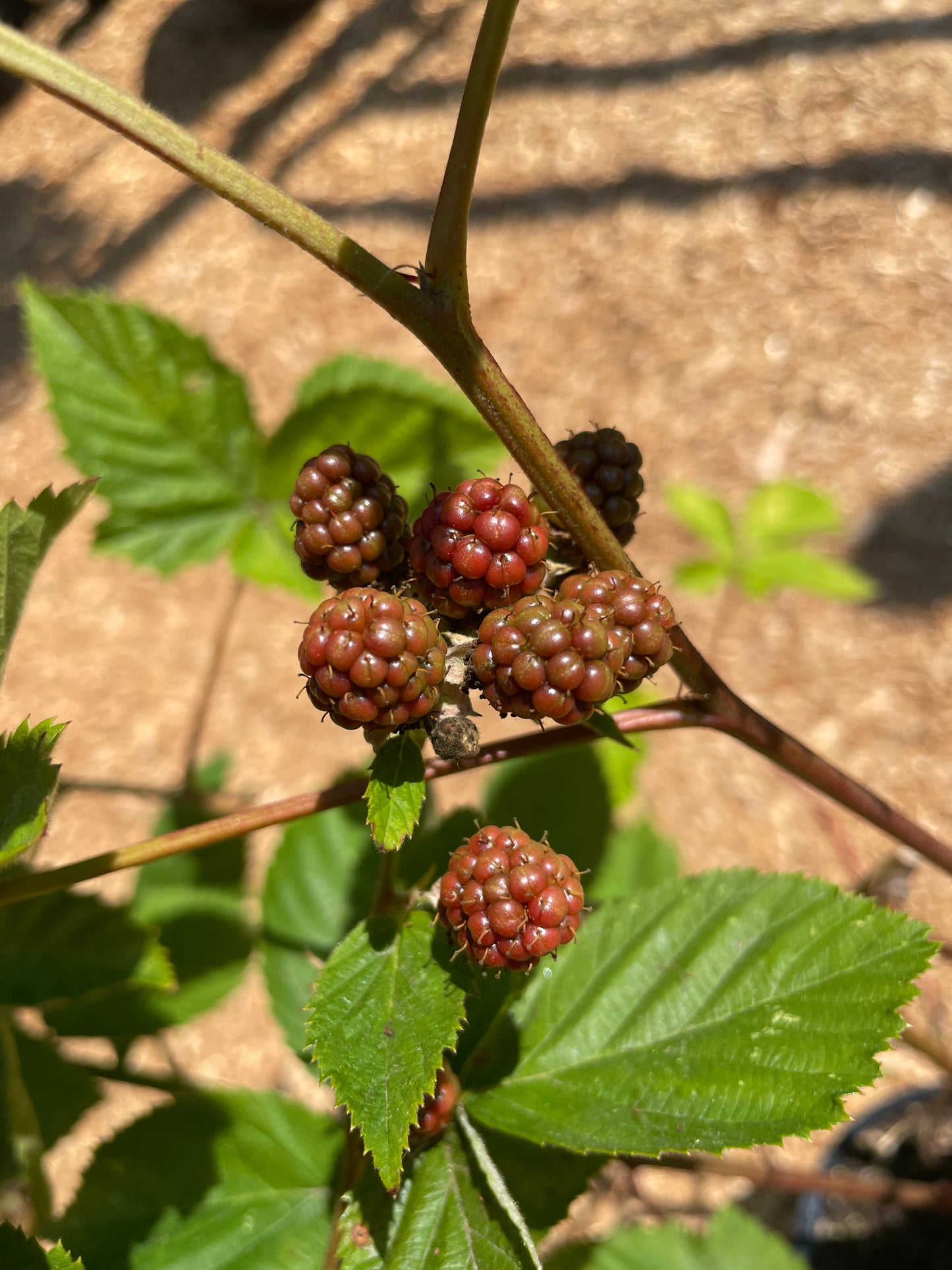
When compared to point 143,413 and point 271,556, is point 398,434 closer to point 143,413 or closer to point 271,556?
point 271,556

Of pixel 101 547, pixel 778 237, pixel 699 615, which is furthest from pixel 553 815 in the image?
pixel 778 237

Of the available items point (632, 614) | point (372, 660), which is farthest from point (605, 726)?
point (372, 660)

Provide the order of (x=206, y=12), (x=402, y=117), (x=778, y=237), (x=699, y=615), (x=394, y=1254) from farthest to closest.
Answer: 1. (x=206, y=12)
2. (x=402, y=117)
3. (x=778, y=237)
4. (x=699, y=615)
5. (x=394, y=1254)

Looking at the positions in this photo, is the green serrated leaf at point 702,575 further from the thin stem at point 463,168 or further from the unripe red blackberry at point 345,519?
the thin stem at point 463,168

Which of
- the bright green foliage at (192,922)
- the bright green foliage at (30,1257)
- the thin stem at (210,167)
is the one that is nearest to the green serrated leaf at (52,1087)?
the bright green foliage at (192,922)

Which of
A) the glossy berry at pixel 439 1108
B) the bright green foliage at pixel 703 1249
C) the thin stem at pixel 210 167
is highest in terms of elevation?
the thin stem at pixel 210 167

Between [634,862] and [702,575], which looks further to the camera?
[702,575]

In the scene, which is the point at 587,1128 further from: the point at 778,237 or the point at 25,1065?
the point at 778,237
